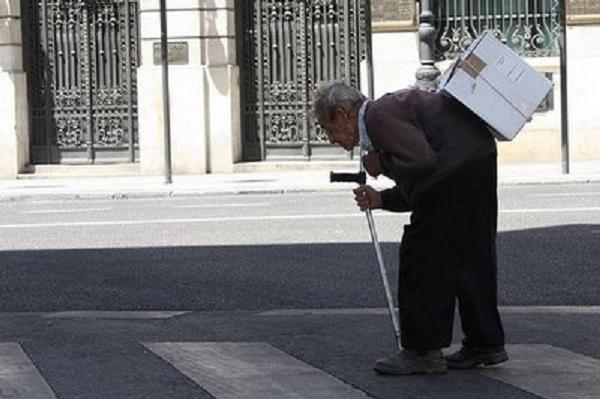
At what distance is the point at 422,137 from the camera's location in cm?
821

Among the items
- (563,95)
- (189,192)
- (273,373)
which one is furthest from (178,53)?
(273,373)

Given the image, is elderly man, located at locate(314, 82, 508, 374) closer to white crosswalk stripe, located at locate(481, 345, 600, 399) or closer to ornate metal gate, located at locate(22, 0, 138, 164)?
white crosswalk stripe, located at locate(481, 345, 600, 399)

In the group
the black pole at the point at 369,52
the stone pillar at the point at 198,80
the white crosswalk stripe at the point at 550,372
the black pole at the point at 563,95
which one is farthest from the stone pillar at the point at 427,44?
the white crosswalk stripe at the point at 550,372

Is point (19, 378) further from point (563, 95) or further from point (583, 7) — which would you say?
point (583, 7)

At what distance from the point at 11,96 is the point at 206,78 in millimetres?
3348

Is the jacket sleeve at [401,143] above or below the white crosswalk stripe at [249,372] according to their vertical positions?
above

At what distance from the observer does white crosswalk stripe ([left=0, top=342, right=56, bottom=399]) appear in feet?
26.6

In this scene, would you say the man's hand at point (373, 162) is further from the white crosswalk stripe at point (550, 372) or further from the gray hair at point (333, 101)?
the white crosswalk stripe at point (550, 372)

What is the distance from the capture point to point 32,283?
13250mm

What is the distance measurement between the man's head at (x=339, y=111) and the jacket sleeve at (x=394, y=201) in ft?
1.15

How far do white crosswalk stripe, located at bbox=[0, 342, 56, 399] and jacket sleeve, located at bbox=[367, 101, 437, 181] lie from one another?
6.21ft

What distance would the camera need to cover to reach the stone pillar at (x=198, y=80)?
28.9m

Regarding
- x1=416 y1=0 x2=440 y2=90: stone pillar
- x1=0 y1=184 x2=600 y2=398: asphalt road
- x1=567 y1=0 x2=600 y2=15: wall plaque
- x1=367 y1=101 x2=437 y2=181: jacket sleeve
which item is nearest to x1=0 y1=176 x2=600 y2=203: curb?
x1=416 y1=0 x2=440 y2=90: stone pillar

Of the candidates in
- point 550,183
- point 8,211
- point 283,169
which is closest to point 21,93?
point 283,169
